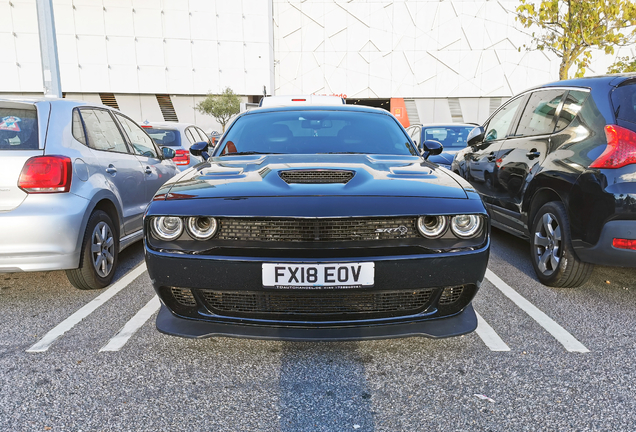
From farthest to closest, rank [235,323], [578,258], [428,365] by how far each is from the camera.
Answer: [578,258] < [428,365] < [235,323]

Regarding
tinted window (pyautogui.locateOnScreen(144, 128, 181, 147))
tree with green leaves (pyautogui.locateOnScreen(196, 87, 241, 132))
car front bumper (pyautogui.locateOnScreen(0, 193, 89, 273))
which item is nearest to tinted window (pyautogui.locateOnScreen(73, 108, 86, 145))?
car front bumper (pyautogui.locateOnScreen(0, 193, 89, 273))

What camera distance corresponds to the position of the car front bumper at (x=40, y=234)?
9.96 ft

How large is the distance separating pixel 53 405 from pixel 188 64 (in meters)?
42.3

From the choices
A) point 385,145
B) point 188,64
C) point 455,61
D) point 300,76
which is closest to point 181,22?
point 188,64

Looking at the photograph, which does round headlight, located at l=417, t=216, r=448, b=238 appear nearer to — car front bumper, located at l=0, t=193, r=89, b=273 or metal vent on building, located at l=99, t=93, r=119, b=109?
car front bumper, located at l=0, t=193, r=89, b=273

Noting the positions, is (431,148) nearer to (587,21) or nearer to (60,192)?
(60,192)

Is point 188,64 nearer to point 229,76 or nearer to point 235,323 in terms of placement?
point 229,76

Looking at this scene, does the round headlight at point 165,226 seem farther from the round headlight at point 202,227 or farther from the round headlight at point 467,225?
the round headlight at point 467,225

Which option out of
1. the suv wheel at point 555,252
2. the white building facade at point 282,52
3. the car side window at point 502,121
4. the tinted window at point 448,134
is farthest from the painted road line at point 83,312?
the white building facade at point 282,52

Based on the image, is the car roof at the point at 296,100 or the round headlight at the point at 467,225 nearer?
the round headlight at the point at 467,225

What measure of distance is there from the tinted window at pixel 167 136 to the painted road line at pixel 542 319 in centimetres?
581

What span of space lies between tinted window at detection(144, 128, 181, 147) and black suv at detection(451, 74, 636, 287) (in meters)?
5.32

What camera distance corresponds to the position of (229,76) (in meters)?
41.1

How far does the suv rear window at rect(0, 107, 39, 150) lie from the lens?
10.4 feet
